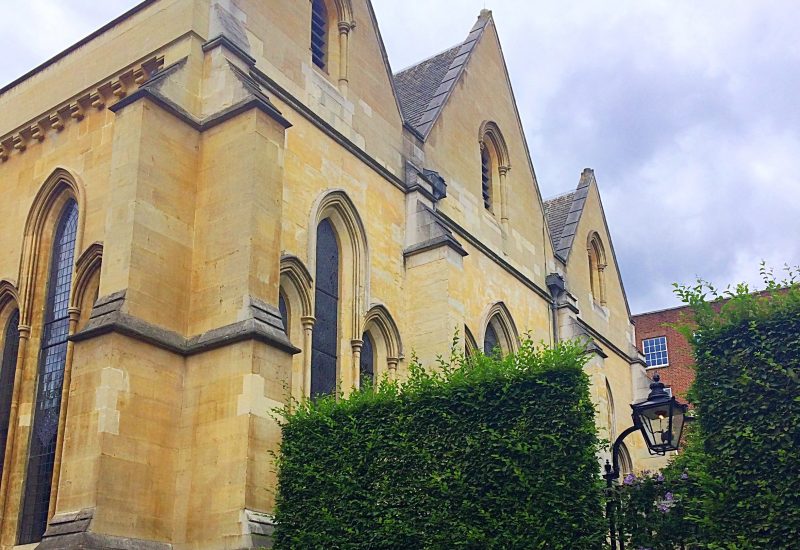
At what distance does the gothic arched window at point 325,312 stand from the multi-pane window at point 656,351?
36.0m

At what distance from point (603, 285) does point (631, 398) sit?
13.4ft

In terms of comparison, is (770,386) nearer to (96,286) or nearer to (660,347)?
(96,286)

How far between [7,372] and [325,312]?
19.9 feet

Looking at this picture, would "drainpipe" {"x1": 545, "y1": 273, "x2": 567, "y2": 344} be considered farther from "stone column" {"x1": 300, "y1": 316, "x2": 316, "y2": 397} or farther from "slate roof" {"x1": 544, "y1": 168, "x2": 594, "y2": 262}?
"stone column" {"x1": 300, "y1": 316, "x2": 316, "y2": 397}

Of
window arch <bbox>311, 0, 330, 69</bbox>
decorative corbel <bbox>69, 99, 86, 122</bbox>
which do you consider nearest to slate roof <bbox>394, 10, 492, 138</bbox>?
window arch <bbox>311, 0, 330, 69</bbox>

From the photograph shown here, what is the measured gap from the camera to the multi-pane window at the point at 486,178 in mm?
26359

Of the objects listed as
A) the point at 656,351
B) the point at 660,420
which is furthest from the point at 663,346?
the point at 660,420

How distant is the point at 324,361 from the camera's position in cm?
1836

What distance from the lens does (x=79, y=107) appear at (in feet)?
60.8

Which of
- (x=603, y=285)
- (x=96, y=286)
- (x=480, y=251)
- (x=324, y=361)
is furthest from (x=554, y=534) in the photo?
(x=603, y=285)

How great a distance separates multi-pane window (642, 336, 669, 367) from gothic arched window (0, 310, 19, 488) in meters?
39.1

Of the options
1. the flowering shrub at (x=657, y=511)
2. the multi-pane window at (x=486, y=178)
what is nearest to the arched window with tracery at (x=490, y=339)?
the multi-pane window at (x=486, y=178)

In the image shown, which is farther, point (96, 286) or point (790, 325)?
point (96, 286)

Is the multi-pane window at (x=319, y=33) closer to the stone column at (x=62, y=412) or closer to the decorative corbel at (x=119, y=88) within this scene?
the decorative corbel at (x=119, y=88)
